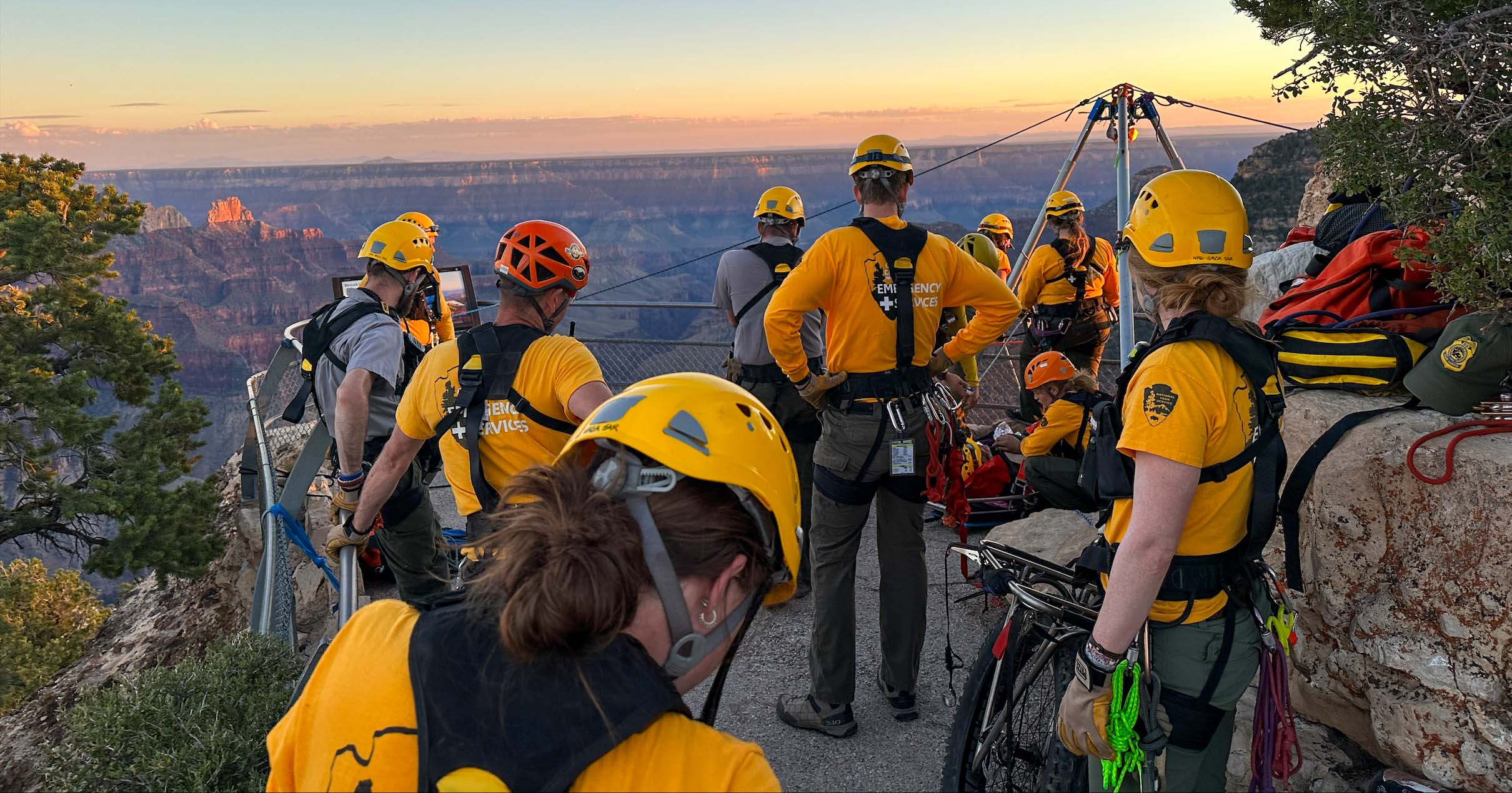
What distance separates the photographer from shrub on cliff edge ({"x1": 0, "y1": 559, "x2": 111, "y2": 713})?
2408cm

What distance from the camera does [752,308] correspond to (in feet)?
19.0

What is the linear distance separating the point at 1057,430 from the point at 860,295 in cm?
220

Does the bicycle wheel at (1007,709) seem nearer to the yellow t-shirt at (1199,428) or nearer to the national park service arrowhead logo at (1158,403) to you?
the yellow t-shirt at (1199,428)

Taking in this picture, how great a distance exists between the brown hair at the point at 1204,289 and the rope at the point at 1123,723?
952 millimetres

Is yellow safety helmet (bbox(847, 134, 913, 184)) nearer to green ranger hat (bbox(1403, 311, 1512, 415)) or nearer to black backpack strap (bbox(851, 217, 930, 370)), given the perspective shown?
black backpack strap (bbox(851, 217, 930, 370))

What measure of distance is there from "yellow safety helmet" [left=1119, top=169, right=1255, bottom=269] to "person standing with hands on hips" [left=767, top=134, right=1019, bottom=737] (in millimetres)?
1626

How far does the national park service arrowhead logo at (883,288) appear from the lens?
13.3 feet

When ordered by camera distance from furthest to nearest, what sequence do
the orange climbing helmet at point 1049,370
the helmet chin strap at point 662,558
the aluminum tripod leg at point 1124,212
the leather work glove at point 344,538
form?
the aluminum tripod leg at point 1124,212, the orange climbing helmet at point 1049,370, the leather work glove at point 344,538, the helmet chin strap at point 662,558

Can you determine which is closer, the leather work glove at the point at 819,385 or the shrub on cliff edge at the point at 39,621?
the leather work glove at the point at 819,385

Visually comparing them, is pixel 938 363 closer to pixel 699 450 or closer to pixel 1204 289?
pixel 1204 289

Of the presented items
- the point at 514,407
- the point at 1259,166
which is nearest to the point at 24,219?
the point at 514,407

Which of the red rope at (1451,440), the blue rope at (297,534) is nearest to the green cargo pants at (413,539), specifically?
the blue rope at (297,534)

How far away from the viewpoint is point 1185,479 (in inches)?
85.9

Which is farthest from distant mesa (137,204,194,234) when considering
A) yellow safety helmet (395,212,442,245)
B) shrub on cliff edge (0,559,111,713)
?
yellow safety helmet (395,212,442,245)
